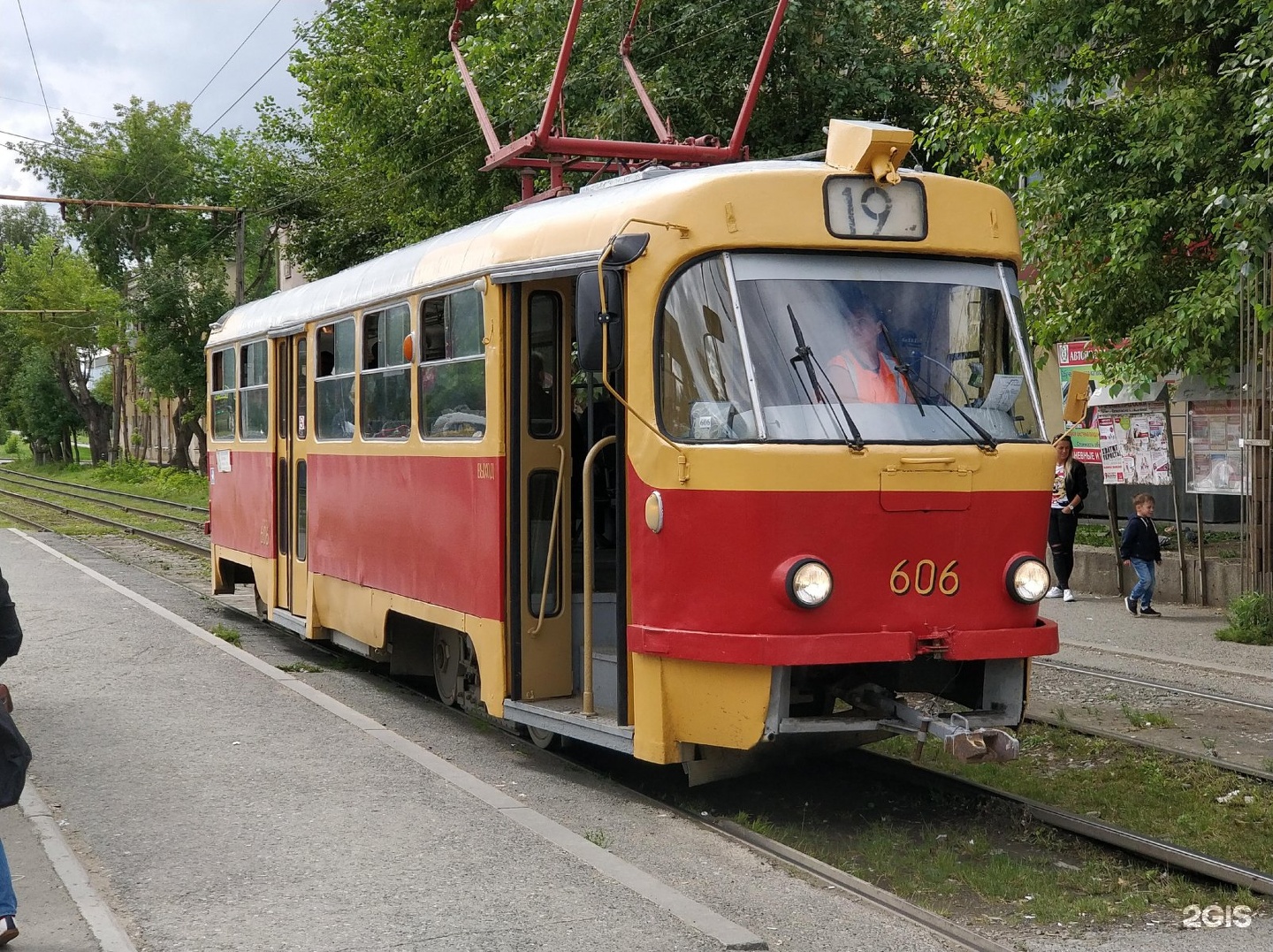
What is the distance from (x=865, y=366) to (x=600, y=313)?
3.88 feet

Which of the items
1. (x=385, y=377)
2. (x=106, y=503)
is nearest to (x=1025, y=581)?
(x=385, y=377)

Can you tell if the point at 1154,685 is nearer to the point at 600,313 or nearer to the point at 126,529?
the point at 600,313

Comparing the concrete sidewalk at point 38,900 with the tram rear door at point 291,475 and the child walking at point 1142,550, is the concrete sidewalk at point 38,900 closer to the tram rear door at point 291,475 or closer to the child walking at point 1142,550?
the tram rear door at point 291,475

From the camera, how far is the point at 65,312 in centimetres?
6172

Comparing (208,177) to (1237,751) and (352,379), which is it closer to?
(352,379)

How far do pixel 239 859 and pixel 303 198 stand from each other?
33.2 metres

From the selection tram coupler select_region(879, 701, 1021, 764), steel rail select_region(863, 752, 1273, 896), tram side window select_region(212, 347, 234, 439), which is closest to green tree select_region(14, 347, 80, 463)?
tram side window select_region(212, 347, 234, 439)

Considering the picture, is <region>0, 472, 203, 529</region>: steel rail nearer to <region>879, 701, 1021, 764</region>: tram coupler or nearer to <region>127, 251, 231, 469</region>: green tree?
<region>127, 251, 231, 469</region>: green tree

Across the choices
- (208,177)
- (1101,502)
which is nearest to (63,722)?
(1101,502)

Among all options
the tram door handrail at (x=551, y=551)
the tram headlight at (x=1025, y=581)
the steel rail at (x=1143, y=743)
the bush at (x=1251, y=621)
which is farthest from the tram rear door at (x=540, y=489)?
the bush at (x=1251, y=621)

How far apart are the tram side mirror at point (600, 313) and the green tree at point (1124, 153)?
810 centimetres

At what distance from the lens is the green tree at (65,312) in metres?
63.6

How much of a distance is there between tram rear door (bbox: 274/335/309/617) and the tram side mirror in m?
5.20

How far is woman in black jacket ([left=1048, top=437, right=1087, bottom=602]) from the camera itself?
16.0 m
